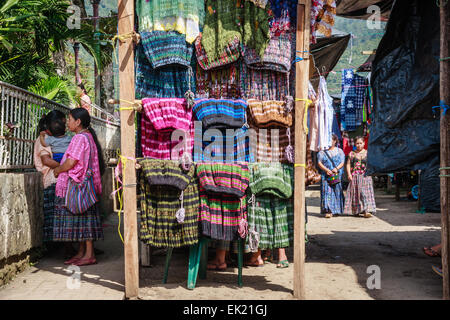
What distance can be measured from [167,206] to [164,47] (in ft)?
5.52

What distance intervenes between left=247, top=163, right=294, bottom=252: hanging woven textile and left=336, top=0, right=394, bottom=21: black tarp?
129 inches

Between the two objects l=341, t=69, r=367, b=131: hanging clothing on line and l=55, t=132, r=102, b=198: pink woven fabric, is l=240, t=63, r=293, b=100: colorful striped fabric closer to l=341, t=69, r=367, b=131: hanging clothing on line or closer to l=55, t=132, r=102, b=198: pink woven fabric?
l=55, t=132, r=102, b=198: pink woven fabric

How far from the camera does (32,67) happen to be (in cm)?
914

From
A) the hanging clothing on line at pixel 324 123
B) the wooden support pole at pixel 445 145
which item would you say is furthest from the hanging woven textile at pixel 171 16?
the wooden support pole at pixel 445 145

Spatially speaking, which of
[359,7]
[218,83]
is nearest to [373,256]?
[218,83]

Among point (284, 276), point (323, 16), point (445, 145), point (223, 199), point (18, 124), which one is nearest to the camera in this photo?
point (445, 145)

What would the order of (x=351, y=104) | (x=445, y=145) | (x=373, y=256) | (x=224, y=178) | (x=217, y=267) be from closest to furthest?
(x=445, y=145) → (x=224, y=178) → (x=217, y=267) → (x=373, y=256) → (x=351, y=104)

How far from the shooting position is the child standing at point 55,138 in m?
5.42

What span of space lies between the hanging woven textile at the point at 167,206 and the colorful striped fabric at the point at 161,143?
0.23 m

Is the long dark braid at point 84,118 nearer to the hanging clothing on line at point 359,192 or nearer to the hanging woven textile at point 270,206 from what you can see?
the hanging woven textile at point 270,206

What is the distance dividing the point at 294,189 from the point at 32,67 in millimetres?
7650

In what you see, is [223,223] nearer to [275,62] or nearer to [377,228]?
[275,62]

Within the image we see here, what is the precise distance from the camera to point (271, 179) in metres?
4.10

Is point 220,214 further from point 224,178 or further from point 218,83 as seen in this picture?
point 218,83
